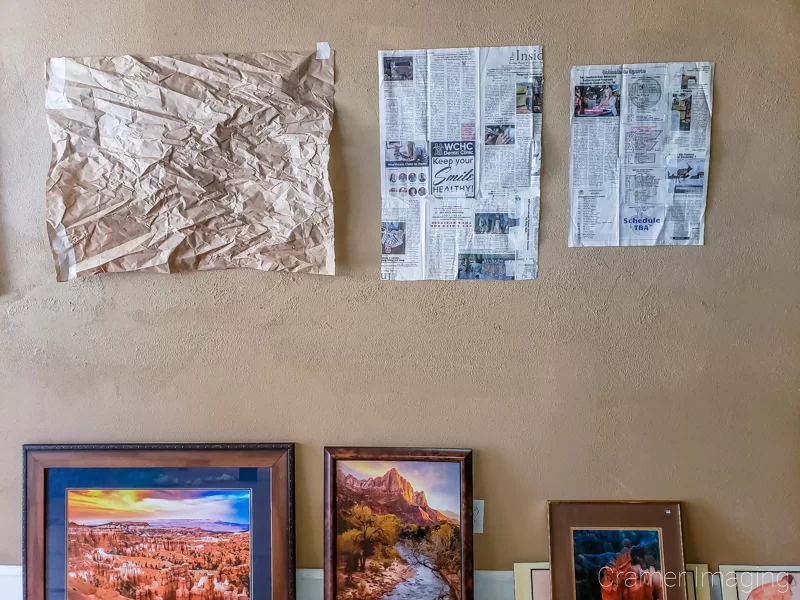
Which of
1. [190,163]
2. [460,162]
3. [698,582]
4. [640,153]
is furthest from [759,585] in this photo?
[190,163]

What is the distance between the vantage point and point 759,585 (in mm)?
1382

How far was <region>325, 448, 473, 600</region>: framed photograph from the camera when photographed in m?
1.40

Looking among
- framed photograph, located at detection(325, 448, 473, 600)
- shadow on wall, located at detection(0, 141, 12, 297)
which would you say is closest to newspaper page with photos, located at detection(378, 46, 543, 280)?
framed photograph, located at detection(325, 448, 473, 600)

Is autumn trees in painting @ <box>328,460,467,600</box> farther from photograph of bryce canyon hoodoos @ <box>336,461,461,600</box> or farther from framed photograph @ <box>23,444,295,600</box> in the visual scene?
framed photograph @ <box>23,444,295,600</box>

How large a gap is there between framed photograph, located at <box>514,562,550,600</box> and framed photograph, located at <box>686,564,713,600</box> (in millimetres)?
360

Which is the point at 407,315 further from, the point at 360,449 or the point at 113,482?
the point at 113,482

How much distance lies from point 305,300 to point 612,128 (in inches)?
36.1

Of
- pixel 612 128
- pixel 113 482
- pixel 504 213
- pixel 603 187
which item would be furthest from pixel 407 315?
pixel 113 482

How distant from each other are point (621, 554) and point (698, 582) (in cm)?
22

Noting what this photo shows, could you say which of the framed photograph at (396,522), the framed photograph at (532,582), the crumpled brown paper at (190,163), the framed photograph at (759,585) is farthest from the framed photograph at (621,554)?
the crumpled brown paper at (190,163)

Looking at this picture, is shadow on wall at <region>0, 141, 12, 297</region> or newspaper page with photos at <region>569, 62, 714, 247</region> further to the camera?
shadow on wall at <region>0, 141, 12, 297</region>

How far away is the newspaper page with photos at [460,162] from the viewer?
137 centimetres

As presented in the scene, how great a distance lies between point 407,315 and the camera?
1.42 m

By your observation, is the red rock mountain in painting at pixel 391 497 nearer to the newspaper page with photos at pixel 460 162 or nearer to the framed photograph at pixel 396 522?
the framed photograph at pixel 396 522
